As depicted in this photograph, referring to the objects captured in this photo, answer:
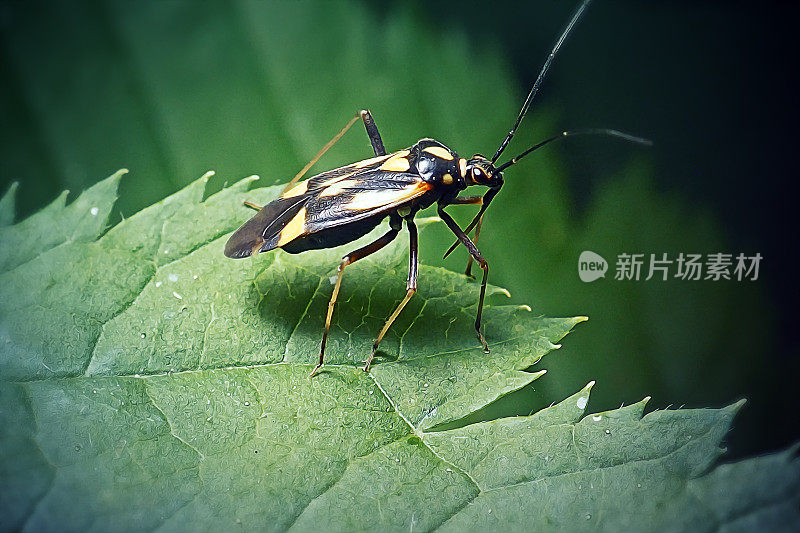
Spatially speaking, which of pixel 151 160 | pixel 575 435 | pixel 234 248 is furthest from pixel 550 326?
pixel 151 160

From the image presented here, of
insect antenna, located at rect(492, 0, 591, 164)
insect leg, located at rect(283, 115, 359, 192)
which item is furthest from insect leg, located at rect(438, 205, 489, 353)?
insect leg, located at rect(283, 115, 359, 192)

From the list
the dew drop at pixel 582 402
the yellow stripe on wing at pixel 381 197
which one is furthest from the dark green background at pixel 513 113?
the dew drop at pixel 582 402

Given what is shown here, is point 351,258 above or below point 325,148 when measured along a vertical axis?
below

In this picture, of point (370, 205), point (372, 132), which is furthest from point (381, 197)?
point (372, 132)

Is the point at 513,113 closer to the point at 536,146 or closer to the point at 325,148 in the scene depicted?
the point at 536,146

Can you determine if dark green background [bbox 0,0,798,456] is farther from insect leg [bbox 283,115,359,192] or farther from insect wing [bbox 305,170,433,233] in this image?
insect wing [bbox 305,170,433,233]

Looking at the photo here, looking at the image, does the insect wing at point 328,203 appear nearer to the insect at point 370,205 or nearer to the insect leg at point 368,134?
the insect at point 370,205

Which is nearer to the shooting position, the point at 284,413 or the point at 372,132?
the point at 284,413
